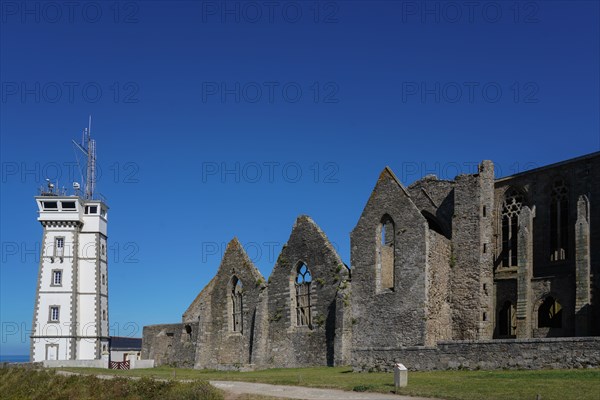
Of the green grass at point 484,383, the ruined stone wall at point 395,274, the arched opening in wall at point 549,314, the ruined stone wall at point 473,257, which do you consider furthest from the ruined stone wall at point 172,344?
the green grass at point 484,383

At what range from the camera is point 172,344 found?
53.9m

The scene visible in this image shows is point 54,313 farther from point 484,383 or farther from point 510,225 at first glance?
point 484,383

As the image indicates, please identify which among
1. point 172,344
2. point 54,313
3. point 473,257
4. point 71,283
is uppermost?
point 473,257

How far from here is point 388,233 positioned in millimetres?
41719

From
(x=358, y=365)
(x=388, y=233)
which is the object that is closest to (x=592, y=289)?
(x=388, y=233)

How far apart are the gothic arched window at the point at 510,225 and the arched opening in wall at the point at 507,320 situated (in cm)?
266

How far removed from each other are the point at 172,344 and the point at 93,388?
76.3ft

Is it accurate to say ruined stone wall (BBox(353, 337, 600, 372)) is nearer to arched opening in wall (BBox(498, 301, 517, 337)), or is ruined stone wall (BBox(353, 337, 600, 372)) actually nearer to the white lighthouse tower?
arched opening in wall (BBox(498, 301, 517, 337))

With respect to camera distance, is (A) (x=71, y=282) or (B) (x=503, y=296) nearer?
(B) (x=503, y=296)

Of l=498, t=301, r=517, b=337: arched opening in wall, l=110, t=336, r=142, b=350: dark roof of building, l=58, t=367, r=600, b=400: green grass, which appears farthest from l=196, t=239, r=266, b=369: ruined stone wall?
l=110, t=336, r=142, b=350: dark roof of building

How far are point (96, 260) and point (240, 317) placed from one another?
785 inches

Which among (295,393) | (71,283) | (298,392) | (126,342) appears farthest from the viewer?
(126,342)

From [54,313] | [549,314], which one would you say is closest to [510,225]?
[549,314]

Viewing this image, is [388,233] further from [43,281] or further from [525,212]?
[43,281]
